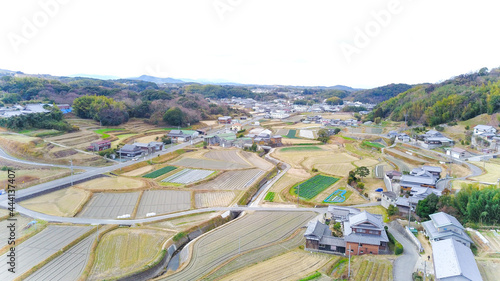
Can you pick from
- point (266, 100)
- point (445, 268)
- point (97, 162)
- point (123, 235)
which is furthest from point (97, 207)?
point (266, 100)

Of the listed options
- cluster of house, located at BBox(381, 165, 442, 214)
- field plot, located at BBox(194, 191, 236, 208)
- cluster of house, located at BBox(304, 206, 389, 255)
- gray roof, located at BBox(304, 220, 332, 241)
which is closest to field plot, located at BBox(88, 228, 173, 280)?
field plot, located at BBox(194, 191, 236, 208)

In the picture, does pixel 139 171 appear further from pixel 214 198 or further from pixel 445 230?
pixel 445 230

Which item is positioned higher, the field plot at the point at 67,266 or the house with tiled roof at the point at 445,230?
the house with tiled roof at the point at 445,230

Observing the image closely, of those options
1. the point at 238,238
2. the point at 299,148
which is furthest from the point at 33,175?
the point at 299,148

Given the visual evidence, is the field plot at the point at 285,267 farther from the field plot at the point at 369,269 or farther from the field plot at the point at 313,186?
the field plot at the point at 313,186

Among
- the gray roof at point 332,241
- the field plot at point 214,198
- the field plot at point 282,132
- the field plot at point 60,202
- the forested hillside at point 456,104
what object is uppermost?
the forested hillside at point 456,104

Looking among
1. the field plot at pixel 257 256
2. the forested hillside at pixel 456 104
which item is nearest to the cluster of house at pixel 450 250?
the field plot at pixel 257 256

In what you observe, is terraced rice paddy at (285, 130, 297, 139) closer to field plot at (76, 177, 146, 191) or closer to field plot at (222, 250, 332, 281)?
field plot at (76, 177, 146, 191)

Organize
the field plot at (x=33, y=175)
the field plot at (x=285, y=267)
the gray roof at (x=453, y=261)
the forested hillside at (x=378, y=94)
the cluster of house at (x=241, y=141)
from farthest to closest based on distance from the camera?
1. the forested hillside at (x=378, y=94)
2. the cluster of house at (x=241, y=141)
3. the field plot at (x=33, y=175)
4. the field plot at (x=285, y=267)
5. the gray roof at (x=453, y=261)
